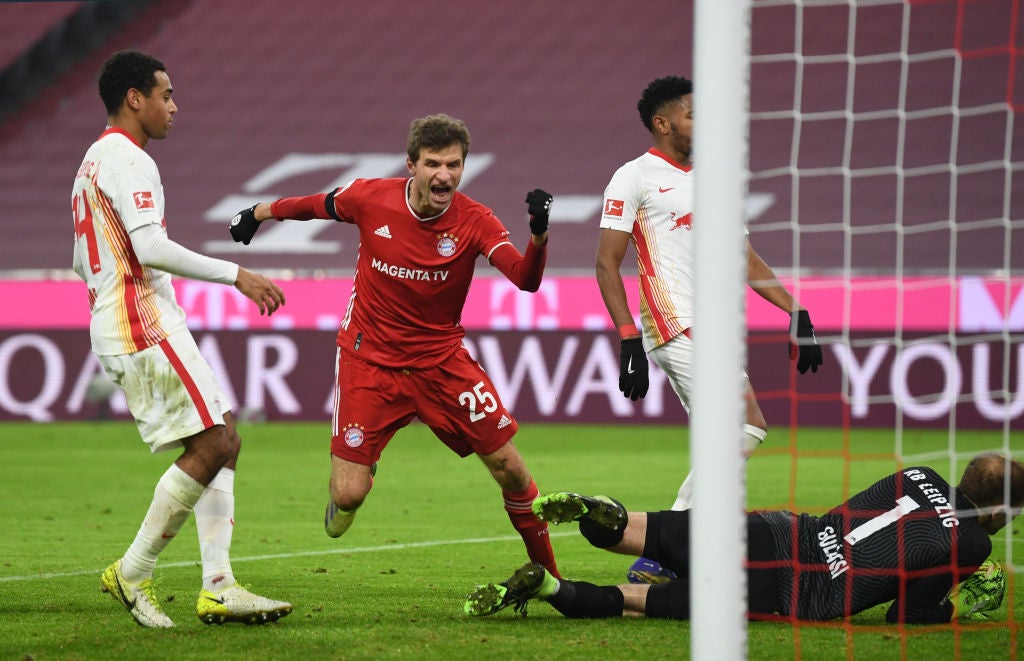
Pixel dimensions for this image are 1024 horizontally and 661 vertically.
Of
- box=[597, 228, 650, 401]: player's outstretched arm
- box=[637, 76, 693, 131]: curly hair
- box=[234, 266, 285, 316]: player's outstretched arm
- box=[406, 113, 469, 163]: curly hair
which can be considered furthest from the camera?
box=[637, 76, 693, 131]: curly hair

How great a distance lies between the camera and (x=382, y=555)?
6828mm

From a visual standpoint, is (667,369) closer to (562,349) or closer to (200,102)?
(562,349)

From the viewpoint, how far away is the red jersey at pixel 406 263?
5.48 m

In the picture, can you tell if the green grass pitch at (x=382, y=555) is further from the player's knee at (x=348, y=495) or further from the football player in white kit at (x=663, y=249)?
the football player in white kit at (x=663, y=249)

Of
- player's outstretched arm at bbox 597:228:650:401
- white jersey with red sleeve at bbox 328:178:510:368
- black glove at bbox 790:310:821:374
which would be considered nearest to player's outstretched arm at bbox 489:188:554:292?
white jersey with red sleeve at bbox 328:178:510:368

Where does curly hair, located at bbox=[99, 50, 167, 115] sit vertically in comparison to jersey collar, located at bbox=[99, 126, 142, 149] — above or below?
above

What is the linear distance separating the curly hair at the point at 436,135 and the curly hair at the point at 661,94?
1.01 m

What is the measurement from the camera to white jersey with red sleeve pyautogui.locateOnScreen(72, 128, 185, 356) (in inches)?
192

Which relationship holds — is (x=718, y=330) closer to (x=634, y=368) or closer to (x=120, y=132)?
(x=634, y=368)

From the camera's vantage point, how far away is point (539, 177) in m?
19.4

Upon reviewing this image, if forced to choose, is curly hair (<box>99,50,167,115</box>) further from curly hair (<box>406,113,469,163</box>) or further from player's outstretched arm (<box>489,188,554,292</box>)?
player's outstretched arm (<box>489,188,554,292</box>)

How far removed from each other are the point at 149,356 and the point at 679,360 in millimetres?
2220

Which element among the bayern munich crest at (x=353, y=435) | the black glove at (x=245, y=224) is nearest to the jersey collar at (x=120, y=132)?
the black glove at (x=245, y=224)

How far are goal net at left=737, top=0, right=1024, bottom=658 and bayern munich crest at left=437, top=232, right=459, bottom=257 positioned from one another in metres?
8.48
